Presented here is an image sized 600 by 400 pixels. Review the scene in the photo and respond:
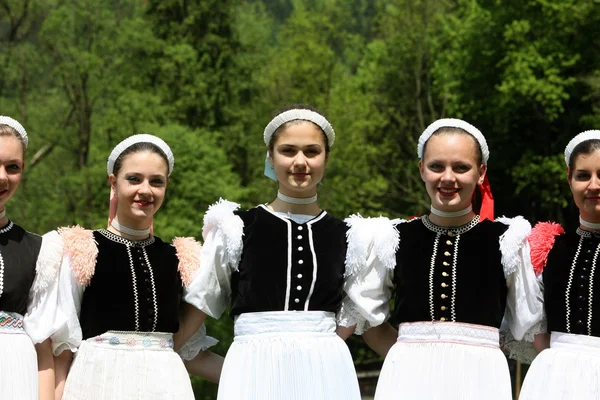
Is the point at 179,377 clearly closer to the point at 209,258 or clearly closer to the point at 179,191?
the point at 209,258

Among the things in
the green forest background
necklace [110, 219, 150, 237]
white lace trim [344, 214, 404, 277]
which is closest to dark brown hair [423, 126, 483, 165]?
white lace trim [344, 214, 404, 277]

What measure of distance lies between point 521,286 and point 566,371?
1.50 feet

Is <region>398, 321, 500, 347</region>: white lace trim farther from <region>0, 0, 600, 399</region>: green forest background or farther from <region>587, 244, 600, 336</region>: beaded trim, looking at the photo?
<region>0, 0, 600, 399</region>: green forest background

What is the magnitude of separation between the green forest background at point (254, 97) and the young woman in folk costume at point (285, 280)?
58.6 ft

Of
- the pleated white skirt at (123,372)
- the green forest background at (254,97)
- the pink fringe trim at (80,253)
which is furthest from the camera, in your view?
the green forest background at (254,97)

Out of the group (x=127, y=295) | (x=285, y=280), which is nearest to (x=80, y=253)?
(x=127, y=295)

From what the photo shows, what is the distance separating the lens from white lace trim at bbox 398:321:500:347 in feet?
15.8

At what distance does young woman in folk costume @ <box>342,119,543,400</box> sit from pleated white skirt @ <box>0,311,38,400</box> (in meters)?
1.49

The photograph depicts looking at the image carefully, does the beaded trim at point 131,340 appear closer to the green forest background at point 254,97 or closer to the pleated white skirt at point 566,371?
the pleated white skirt at point 566,371

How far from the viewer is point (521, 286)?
4938 mm

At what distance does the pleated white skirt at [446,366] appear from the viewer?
4.74 m

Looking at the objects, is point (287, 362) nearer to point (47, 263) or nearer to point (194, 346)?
point (194, 346)

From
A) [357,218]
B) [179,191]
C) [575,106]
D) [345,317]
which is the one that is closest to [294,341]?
[345,317]

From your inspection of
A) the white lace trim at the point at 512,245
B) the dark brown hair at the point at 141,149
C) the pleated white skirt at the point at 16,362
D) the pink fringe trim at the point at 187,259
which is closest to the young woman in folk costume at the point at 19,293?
the pleated white skirt at the point at 16,362
